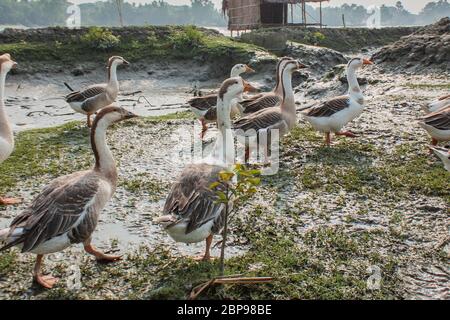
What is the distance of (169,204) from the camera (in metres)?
5.22

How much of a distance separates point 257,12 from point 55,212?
35539mm

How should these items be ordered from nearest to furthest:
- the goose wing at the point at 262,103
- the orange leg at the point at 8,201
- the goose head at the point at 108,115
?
the goose head at the point at 108,115
the orange leg at the point at 8,201
the goose wing at the point at 262,103

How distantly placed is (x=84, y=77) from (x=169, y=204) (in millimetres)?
17847

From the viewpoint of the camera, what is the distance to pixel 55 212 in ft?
16.0

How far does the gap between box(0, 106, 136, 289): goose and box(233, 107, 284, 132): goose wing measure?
391cm

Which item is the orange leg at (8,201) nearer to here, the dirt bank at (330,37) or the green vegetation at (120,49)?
the green vegetation at (120,49)

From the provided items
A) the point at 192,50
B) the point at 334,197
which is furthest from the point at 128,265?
the point at 192,50

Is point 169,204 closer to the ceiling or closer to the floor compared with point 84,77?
closer to the floor

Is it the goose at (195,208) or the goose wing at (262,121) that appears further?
the goose wing at (262,121)

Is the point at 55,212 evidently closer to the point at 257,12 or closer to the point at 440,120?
the point at 440,120

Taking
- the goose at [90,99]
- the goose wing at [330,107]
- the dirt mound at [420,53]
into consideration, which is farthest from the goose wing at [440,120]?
the dirt mound at [420,53]

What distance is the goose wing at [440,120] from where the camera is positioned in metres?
8.20
